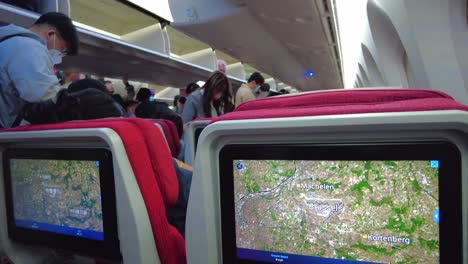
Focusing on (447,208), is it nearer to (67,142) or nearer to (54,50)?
(67,142)

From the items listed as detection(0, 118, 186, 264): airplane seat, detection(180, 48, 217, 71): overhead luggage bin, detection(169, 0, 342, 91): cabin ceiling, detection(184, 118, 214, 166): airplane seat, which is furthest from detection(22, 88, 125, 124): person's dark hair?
detection(180, 48, 217, 71): overhead luggage bin

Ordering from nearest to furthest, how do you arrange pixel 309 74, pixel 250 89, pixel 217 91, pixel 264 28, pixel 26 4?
pixel 217 91, pixel 26 4, pixel 250 89, pixel 264 28, pixel 309 74

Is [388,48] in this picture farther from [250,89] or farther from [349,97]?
[349,97]

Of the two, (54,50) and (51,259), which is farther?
(54,50)

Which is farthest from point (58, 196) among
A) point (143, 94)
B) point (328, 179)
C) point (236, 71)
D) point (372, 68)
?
point (236, 71)

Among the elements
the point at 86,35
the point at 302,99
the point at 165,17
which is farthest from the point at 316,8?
the point at 302,99

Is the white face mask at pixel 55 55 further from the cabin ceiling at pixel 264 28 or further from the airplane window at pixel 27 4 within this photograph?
the cabin ceiling at pixel 264 28

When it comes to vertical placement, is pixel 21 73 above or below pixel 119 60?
below

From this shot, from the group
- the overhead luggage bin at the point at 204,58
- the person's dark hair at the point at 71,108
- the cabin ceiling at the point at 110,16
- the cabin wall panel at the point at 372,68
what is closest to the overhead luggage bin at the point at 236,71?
the overhead luggage bin at the point at 204,58
